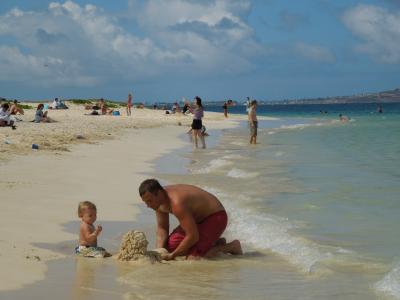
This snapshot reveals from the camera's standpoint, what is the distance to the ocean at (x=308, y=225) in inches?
211

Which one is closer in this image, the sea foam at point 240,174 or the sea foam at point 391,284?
the sea foam at point 391,284

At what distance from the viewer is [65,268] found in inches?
227

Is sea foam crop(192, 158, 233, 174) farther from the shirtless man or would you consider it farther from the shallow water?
the shirtless man

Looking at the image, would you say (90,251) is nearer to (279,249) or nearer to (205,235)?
(205,235)

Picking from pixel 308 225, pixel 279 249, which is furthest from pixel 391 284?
pixel 308 225

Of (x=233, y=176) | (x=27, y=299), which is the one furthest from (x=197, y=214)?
(x=233, y=176)

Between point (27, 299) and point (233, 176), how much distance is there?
8578mm

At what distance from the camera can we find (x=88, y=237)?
6383 millimetres

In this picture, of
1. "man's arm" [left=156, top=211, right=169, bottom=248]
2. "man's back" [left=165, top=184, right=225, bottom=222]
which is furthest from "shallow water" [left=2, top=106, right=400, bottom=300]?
"man's back" [left=165, top=184, right=225, bottom=222]

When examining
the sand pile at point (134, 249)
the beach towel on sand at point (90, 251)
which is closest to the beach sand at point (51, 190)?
the beach towel on sand at point (90, 251)

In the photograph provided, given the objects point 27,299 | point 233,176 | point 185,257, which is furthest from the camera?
point 233,176

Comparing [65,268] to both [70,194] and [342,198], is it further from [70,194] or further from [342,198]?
[342,198]

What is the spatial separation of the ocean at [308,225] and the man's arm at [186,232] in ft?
1.44

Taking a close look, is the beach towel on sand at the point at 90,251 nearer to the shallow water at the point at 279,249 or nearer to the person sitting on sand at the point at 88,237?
the person sitting on sand at the point at 88,237
